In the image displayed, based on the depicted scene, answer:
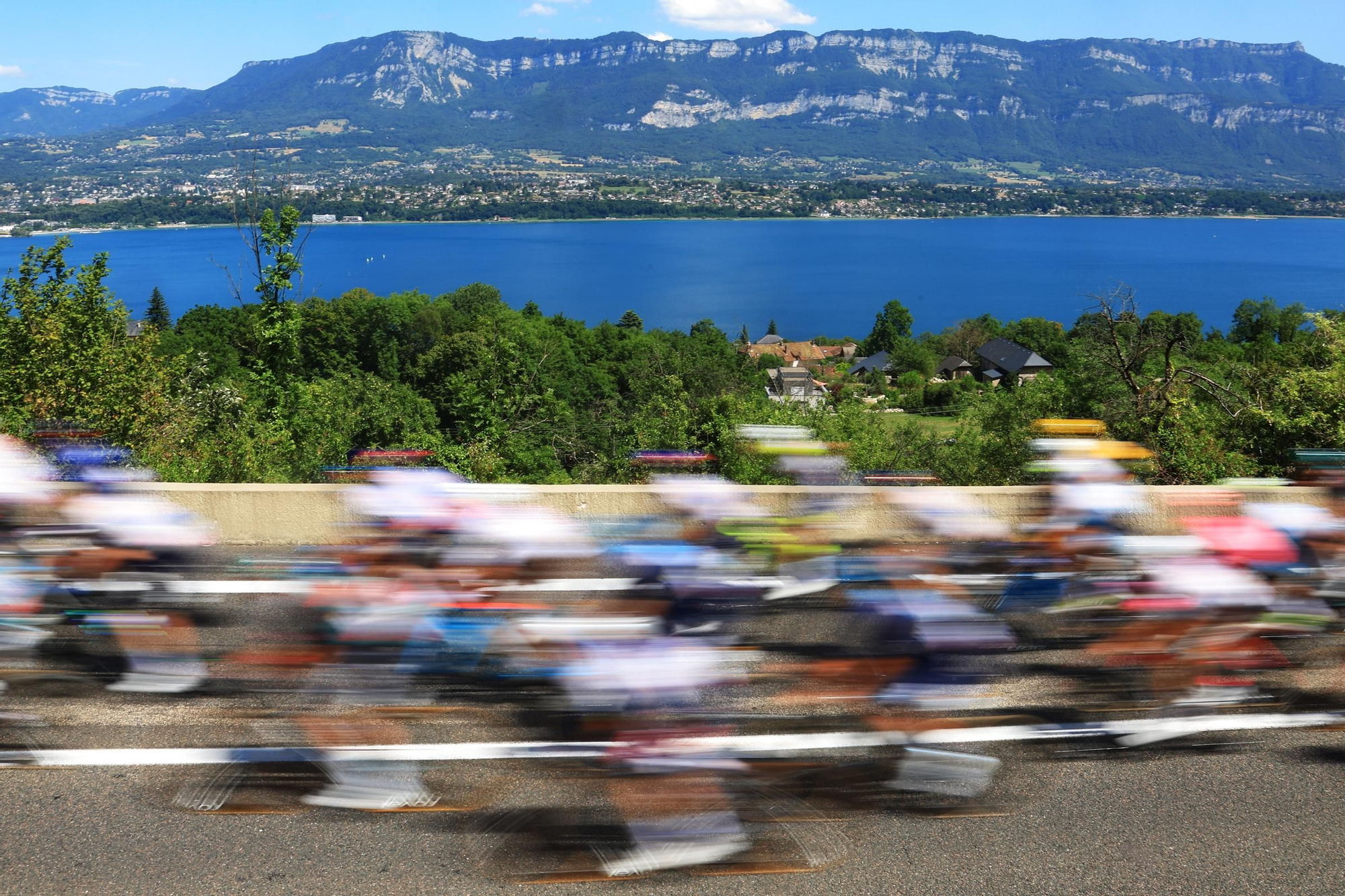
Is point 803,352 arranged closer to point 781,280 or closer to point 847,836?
point 781,280

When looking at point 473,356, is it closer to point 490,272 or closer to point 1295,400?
point 1295,400

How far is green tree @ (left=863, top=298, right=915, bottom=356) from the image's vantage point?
395 ft

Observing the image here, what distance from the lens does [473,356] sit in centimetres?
6762

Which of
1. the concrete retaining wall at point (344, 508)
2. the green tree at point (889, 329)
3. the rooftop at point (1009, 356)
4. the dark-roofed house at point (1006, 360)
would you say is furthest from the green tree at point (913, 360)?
the concrete retaining wall at point (344, 508)

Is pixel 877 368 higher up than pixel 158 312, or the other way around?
pixel 158 312

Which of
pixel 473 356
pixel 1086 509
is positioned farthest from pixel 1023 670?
pixel 473 356

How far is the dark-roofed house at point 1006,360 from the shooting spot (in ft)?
359

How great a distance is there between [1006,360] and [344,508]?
11254 centimetres

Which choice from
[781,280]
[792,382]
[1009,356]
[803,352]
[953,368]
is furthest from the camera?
[781,280]

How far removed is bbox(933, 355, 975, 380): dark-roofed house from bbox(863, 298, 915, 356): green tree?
20.8 ft

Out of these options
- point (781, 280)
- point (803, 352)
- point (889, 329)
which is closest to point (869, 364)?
point (889, 329)

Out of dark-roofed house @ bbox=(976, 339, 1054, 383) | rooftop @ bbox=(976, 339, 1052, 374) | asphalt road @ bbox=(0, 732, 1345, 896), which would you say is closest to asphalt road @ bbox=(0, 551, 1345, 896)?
asphalt road @ bbox=(0, 732, 1345, 896)

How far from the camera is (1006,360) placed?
367 feet

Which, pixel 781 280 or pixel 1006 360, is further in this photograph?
pixel 781 280
